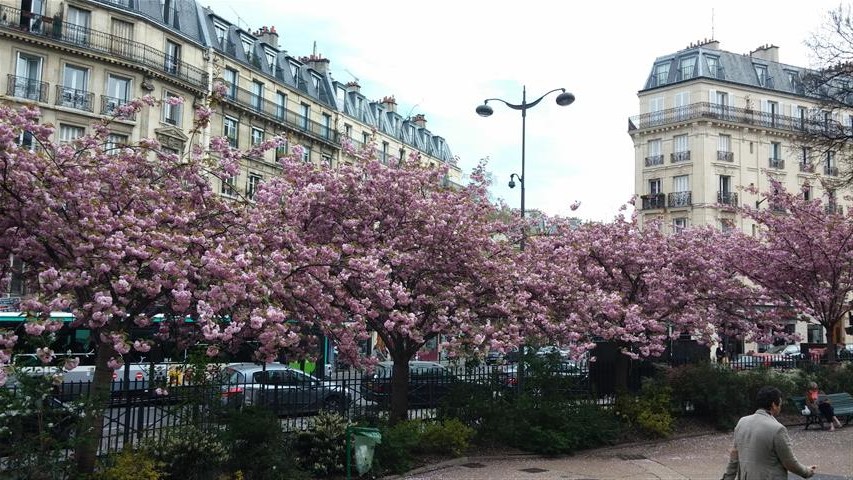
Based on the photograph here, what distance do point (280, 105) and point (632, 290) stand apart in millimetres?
30895

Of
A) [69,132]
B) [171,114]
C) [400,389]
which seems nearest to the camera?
[400,389]

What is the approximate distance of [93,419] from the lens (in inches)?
340

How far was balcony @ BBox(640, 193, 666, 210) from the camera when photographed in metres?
48.6

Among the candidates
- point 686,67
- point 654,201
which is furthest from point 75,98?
point 686,67

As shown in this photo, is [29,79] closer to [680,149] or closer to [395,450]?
[395,450]

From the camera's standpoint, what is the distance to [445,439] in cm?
1277

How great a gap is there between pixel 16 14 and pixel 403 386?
28143 millimetres

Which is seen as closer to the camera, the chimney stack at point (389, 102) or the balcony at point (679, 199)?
the balcony at point (679, 199)

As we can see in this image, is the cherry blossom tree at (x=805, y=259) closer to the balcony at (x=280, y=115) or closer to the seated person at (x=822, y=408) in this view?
the seated person at (x=822, y=408)

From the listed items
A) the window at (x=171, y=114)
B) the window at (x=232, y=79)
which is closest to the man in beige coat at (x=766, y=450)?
the window at (x=171, y=114)

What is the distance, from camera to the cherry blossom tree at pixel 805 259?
1941cm

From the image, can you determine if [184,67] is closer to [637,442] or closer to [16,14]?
[16,14]

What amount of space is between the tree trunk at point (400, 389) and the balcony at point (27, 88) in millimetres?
25752

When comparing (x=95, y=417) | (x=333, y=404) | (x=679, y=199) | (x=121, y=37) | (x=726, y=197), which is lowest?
(x=333, y=404)
